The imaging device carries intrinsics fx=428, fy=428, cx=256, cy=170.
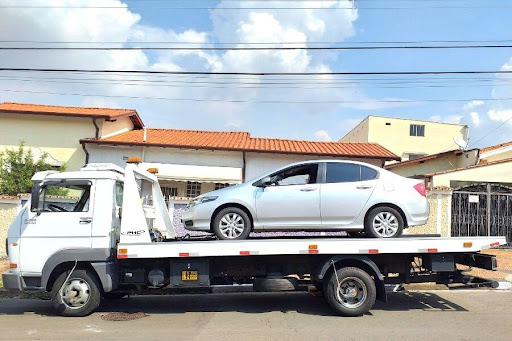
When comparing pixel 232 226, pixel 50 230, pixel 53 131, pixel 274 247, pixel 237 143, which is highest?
pixel 53 131

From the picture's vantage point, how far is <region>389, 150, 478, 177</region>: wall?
1887 centimetres

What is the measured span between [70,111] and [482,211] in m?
16.0

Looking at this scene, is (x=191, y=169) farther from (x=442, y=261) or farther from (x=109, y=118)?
(x=442, y=261)

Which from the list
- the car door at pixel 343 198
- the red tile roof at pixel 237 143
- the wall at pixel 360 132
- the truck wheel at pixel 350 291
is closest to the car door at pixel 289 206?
the car door at pixel 343 198

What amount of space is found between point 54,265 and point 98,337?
1495mm

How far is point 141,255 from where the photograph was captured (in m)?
6.53

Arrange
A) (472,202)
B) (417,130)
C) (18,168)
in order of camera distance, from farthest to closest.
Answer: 1. (417,130)
2. (18,168)
3. (472,202)

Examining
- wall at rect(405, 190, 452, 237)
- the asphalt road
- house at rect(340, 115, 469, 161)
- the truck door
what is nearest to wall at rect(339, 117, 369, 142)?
house at rect(340, 115, 469, 161)

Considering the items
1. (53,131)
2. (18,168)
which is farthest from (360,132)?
(18,168)

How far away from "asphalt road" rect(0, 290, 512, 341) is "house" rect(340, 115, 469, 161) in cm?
2984

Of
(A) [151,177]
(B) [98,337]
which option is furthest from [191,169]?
(B) [98,337]

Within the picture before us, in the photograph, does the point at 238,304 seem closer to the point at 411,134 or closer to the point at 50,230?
the point at 50,230

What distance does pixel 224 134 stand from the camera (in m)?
19.7

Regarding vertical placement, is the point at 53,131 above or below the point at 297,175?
above
